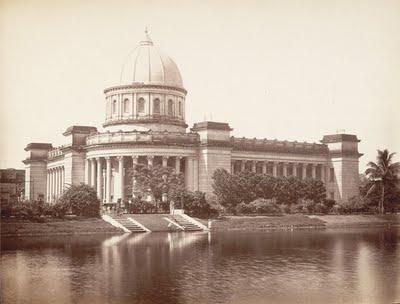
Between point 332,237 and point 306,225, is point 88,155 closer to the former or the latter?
point 306,225

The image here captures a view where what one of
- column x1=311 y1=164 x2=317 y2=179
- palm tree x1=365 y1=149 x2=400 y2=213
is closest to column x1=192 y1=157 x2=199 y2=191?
palm tree x1=365 y1=149 x2=400 y2=213

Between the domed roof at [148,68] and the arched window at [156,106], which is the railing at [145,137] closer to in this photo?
the arched window at [156,106]

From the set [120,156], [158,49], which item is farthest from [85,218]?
[158,49]

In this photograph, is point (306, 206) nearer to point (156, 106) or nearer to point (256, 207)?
point (256, 207)

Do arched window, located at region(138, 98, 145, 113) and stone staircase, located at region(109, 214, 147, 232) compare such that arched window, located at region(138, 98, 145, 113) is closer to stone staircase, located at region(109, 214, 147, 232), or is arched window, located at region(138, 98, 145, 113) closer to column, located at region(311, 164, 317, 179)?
column, located at region(311, 164, 317, 179)

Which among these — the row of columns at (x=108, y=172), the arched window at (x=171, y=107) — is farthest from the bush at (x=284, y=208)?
the arched window at (x=171, y=107)

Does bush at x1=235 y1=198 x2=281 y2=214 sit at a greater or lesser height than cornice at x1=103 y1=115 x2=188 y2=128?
lesser
